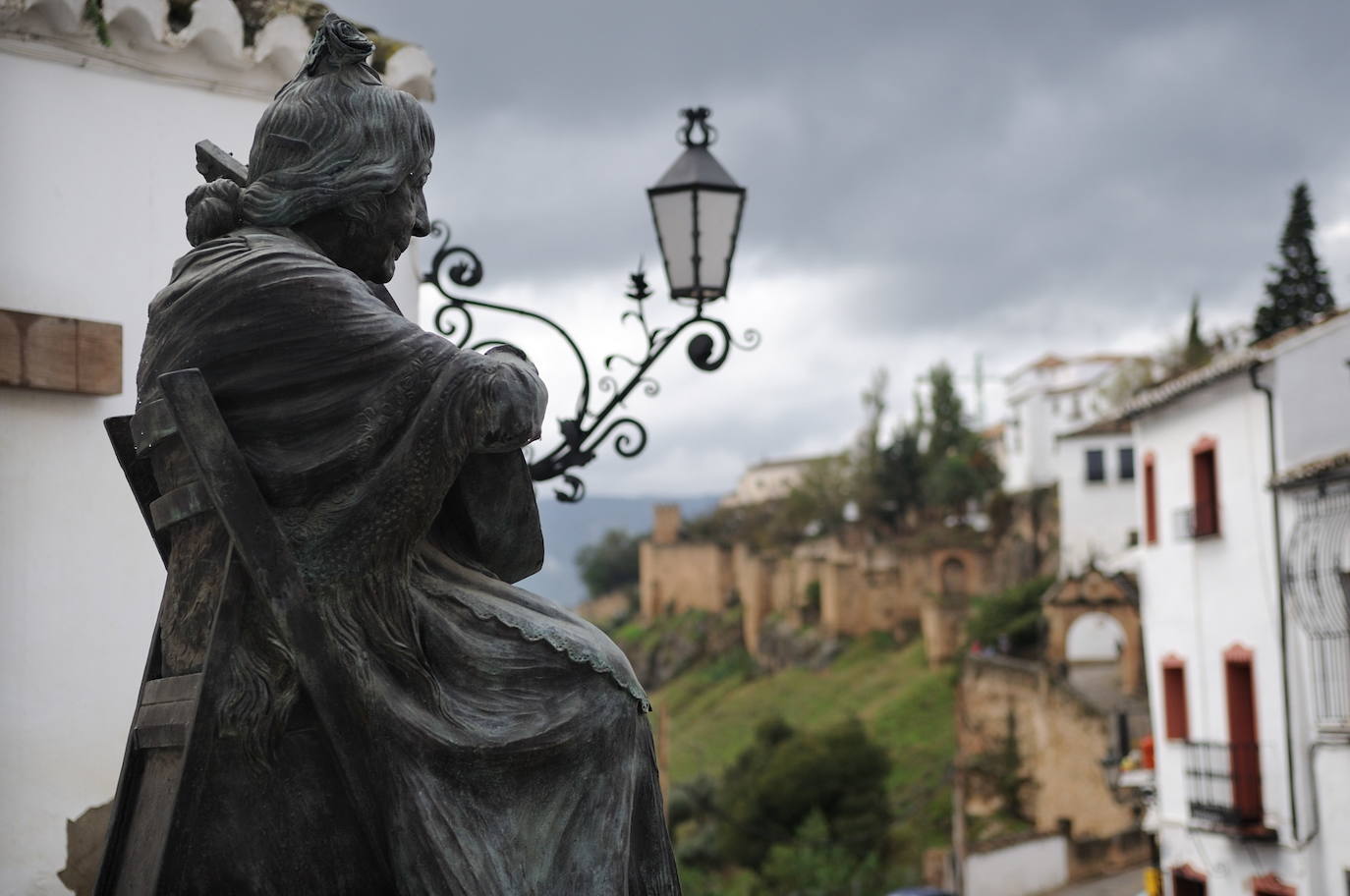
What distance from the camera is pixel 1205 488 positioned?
25.0 meters

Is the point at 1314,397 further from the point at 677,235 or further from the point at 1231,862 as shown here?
the point at 677,235

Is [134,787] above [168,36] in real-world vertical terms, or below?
below

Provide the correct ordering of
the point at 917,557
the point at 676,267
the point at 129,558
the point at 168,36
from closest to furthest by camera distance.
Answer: the point at 129,558 → the point at 168,36 → the point at 676,267 → the point at 917,557

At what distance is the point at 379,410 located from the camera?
2.59 meters

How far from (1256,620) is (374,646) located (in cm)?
2219

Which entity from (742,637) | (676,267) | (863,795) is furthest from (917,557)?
(676,267)

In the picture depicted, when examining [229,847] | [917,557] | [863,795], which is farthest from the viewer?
[917,557]

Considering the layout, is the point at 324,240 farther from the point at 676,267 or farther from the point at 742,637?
the point at 742,637

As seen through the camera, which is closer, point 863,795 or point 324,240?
point 324,240

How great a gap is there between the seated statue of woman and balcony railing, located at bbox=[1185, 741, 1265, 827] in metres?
21.7

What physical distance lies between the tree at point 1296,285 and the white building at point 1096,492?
55.7 ft

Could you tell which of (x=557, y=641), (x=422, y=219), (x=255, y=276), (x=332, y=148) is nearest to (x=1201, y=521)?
(x=422, y=219)

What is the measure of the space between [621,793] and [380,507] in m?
0.60

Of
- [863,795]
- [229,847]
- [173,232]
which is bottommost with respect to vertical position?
[863,795]
